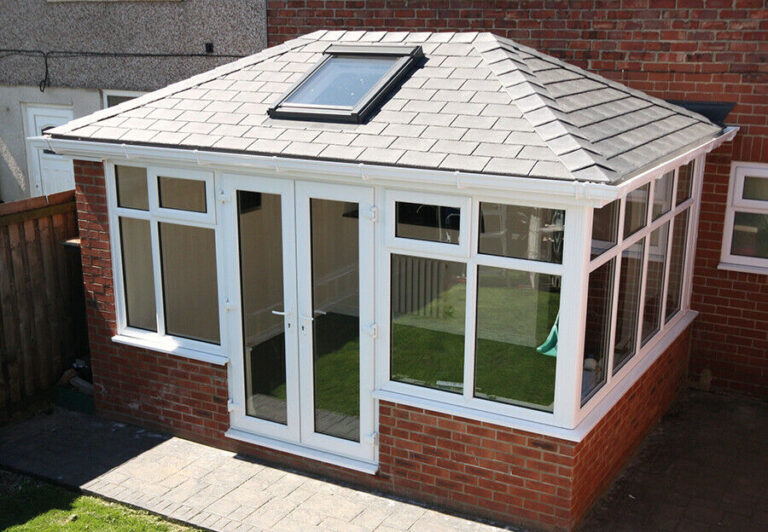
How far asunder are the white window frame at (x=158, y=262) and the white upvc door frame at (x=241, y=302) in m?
0.09

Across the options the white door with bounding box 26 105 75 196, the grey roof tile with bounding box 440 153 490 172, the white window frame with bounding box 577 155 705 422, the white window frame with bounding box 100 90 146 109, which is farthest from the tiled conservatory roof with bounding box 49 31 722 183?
the white door with bounding box 26 105 75 196

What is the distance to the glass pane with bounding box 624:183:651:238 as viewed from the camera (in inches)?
243

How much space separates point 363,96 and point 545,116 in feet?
5.11

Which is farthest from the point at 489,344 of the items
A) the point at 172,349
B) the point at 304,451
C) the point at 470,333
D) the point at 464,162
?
the point at 172,349

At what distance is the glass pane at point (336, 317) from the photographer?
6.22 metres

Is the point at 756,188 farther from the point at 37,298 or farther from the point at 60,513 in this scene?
the point at 37,298

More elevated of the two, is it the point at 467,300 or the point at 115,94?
the point at 115,94

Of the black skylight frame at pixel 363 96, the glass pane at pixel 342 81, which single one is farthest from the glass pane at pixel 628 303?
the glass pane at pixel 342 81

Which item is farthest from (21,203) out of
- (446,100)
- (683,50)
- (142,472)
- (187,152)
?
(683,50)

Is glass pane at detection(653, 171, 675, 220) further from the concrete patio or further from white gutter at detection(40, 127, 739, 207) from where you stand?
the concrete patio

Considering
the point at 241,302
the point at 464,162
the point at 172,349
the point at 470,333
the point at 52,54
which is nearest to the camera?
the point at 464,162

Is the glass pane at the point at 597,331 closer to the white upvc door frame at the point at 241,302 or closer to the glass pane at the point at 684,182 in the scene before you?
the glass pane at the point at 684,182

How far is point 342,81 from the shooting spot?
6.81 m

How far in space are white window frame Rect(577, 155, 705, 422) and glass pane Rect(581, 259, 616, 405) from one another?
0.13ft
